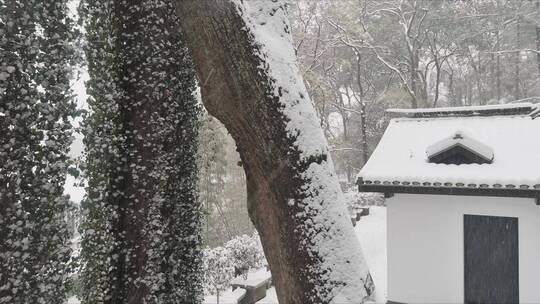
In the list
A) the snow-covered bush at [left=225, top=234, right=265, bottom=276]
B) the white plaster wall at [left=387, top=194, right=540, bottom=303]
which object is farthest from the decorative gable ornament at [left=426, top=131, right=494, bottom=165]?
the snow-covered bush at [left=225, top=234, right=265, bottom=276]

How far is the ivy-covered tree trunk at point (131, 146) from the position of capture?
3572 mm

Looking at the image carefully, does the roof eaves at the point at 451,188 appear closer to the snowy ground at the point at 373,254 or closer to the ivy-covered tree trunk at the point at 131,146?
the snowy ground at the point at 373,254

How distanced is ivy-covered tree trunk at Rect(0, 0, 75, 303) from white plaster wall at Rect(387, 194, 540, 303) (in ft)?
23.1

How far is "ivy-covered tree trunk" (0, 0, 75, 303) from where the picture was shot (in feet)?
8.64

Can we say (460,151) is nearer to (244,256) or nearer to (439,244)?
(439,244)

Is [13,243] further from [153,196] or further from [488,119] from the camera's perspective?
[488,119]

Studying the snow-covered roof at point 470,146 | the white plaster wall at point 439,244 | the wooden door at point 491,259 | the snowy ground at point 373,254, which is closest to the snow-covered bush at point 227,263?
the snowy ground at point 373,254

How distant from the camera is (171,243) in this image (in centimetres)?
419

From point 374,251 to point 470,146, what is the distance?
18.5 feet

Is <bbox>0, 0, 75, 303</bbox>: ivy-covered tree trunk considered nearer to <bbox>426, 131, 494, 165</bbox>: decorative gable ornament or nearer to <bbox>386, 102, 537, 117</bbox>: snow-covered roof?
<bbox>426, 131, 494, 165</bbox>: decorative gable ornament

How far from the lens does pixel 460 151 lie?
7902mm

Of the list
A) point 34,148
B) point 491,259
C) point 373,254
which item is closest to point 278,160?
point 34,148

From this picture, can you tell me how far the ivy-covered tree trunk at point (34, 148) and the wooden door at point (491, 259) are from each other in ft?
24.9

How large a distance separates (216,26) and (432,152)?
22.3ft
